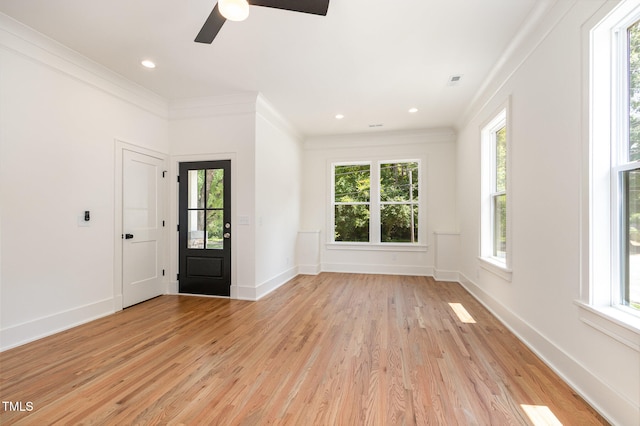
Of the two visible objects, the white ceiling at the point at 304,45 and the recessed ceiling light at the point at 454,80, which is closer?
the white ceiling at the point at 304,45

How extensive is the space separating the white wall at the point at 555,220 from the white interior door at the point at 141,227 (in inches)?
182

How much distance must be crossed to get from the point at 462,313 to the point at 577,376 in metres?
1.61

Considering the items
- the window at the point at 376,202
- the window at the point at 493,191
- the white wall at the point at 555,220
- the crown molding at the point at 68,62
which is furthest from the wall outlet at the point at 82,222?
the window at the point at 493,191

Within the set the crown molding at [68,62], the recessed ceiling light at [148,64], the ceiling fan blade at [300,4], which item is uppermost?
the recessed ceiling light at [148,64]

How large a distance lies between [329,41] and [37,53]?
2.87 metres

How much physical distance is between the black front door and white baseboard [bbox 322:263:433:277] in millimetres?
2607

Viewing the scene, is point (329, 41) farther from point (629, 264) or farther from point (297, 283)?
point (297, 283)

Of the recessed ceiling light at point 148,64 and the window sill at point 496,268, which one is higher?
the recessed ceiling light at point 148,64

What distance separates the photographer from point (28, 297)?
270 centimetres

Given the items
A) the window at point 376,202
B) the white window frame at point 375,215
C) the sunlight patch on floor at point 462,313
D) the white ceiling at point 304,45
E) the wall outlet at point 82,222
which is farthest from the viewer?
the window at point 376,202

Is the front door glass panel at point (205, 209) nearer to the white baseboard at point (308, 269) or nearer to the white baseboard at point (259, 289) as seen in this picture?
the white baseboard at point (259, 289)

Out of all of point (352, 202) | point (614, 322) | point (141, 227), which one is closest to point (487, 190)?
point (614, 322)

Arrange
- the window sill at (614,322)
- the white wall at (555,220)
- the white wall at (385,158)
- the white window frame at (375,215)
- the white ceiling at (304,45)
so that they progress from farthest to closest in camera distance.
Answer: the white window frame at (375,215)
the white wall at (385,158)
the white ceiling at (304,45)
the white wall at (555,220)
the window sill at (614,322)

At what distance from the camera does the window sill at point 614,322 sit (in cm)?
154
